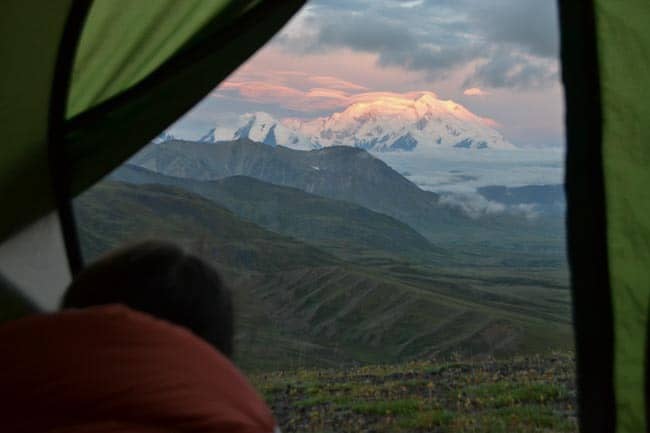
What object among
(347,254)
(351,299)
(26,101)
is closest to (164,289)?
(26,101)

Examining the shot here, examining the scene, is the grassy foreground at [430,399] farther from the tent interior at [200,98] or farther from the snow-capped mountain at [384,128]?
the tent interior at [200,98]

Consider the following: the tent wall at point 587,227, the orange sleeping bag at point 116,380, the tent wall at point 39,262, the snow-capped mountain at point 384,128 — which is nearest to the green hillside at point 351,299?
the snow-capped mountain at point 384,128

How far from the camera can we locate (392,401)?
3.79 metres

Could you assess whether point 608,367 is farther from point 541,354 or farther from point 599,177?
point 541,354

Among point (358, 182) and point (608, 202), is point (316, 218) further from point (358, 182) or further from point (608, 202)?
point (608, 202)

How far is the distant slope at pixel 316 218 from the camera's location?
538 centimetres

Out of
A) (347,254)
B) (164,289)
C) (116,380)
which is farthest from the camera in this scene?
(347,254)

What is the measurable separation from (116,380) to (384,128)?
4020mm

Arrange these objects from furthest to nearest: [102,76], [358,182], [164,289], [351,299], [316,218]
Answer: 1. [358,182]
2. [316,218]
3. [351,299]
4. [102,76]
5. [164,289]

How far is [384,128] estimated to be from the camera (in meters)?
4.67

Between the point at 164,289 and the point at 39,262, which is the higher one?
the point at 164,289

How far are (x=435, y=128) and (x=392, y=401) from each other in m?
1.99

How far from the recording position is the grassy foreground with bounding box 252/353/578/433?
141 inches

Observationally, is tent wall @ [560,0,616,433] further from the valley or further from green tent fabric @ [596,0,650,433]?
the valley
